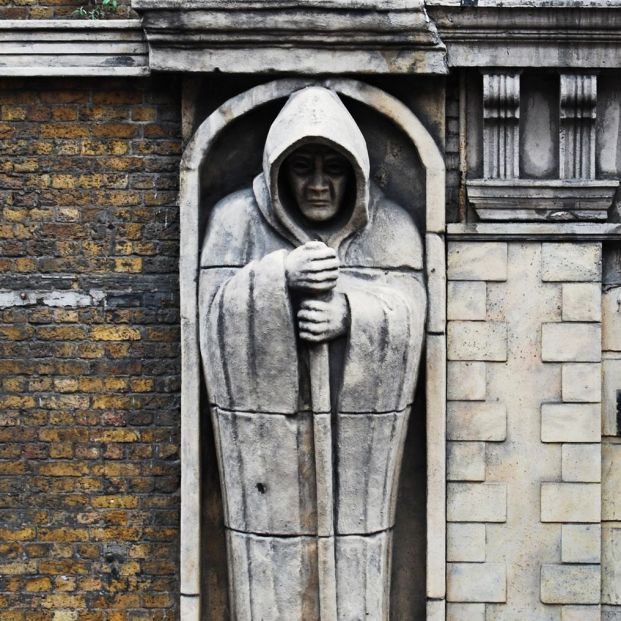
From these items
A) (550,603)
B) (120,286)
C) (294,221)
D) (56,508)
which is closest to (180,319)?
(120,286)

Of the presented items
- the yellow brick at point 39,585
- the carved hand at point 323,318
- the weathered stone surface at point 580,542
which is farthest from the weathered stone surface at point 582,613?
the yellow brick at point 39,585

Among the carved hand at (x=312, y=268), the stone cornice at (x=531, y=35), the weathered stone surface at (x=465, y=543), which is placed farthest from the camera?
the weathered stone surface at (x=465, y=543)

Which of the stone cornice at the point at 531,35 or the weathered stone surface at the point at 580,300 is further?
the weathered stone surface at the point at 580,300

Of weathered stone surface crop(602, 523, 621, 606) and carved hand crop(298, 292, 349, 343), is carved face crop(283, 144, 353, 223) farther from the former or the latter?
weathered stone surface crop(602, 523, 621, 606)

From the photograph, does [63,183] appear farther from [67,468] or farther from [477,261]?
[477,261]

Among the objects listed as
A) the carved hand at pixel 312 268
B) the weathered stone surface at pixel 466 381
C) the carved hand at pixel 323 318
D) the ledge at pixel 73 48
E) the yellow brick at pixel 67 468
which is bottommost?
the yellow brick at pixel 67 468

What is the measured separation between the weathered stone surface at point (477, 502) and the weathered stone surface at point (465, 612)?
0.35 meters

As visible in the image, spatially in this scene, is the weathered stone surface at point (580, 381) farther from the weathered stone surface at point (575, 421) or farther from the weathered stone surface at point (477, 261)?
the weathered stone surface at point (477, 261)

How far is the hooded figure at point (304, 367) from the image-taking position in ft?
14.6

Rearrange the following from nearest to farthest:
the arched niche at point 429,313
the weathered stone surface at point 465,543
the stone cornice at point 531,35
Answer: the stone cornice at point 531,35
the arched niche at point 429,313
the weathered stone surface at point 465,543

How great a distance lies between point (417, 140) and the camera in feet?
15.1

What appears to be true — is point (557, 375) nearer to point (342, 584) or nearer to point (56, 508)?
point (342, 584)

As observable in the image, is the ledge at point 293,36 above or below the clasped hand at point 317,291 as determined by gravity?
above

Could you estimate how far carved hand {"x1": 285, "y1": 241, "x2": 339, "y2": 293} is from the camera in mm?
4367
